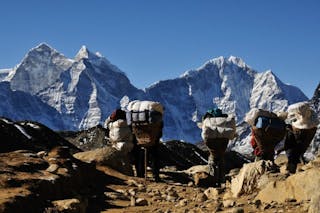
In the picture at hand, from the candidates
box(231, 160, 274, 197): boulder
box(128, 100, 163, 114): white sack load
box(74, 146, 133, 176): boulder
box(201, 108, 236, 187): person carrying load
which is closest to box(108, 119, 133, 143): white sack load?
box(74, 146, 133, 176): boulder

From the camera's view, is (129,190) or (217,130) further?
(217,130)

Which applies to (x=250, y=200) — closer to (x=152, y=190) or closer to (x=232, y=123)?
(x=152, y=190)

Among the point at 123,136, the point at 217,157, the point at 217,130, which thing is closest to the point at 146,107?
the point at 217,130

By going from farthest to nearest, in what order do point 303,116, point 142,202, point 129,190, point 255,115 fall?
point 255,115 → point 303,116 → point 129,190 → point 142,202

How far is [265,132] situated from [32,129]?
26920 mm

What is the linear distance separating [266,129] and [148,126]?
4.41 meters

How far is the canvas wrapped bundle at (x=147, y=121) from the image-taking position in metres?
21.3

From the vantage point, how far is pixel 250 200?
13109 millimetres

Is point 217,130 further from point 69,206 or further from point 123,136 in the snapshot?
point 69,206

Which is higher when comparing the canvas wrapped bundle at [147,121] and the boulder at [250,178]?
the canvas wrapped bundle at [147,121]

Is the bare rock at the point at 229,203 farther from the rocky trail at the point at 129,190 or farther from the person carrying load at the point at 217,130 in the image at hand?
the person carrying load at the point at 217,130

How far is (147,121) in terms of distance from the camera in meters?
21.3

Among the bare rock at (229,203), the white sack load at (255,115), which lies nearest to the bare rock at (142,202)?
the bare rock at (229,203)

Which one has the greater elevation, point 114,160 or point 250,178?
point 114,160
